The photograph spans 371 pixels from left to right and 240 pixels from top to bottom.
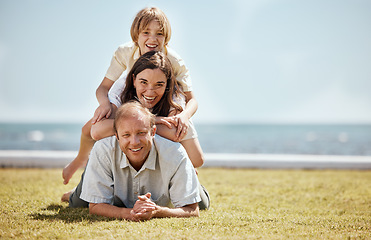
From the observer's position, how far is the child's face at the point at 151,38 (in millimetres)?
3344

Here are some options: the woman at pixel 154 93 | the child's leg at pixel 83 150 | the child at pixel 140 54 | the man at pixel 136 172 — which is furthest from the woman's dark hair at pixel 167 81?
the child's leg at pixel 83 150

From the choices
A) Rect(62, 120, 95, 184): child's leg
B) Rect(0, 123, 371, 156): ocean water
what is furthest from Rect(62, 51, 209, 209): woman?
Rect(0, 123, 371, 156): ocean water

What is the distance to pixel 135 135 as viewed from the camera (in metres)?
2.58

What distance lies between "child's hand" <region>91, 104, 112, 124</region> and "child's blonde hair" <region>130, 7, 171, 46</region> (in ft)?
2.58

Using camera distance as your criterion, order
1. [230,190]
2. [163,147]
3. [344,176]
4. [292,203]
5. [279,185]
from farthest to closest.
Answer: [344,176] → [279,185] → [230,190] → [292,203] → [163,147]

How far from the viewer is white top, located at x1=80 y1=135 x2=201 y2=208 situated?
2.71 metres

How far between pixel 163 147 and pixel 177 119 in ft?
0.93

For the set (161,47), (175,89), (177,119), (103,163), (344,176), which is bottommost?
(344,176)

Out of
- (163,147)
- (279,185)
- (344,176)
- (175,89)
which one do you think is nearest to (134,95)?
(175,89)

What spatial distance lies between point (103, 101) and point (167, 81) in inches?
22.0

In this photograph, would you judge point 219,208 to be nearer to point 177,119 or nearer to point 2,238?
point 177,119

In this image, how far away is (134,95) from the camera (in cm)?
326

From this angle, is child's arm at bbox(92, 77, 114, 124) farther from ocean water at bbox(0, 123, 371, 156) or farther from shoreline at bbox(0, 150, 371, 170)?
ocean water at bbox(0, 123, 371, 156)

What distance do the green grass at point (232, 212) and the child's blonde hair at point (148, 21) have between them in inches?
63.2
